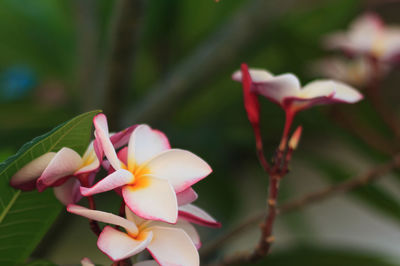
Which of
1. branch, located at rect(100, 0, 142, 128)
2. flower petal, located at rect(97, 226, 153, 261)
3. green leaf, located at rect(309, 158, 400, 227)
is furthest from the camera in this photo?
green leaf, located at rect(309, 158, 400, 227)

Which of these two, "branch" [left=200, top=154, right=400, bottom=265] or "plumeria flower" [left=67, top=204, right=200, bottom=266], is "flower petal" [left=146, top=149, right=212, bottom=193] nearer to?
"plumeria flower" [left=67, top=204, right=200, bottom=266]

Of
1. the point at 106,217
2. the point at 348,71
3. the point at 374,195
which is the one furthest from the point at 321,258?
the point at 106,217

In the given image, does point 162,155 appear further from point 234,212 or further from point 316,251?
point 234,212

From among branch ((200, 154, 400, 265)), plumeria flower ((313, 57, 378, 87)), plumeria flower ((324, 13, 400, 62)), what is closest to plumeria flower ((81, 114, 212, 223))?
branch ((200, 154, 400, 265))

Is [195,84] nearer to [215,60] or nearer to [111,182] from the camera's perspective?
[215,60]

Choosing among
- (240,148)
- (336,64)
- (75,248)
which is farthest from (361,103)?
(75,248)
